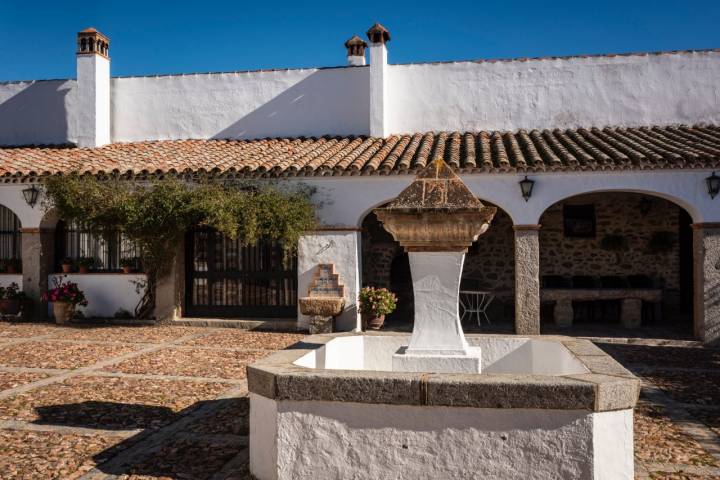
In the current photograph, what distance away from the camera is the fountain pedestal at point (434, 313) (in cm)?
442

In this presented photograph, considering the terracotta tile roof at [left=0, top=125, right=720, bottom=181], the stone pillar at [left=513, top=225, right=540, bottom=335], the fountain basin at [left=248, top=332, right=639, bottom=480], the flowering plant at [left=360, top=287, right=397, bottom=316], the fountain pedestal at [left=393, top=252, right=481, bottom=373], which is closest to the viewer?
the fountain basin at [left=248, top=332, right=639, bottom=480]

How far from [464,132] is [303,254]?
5.02m

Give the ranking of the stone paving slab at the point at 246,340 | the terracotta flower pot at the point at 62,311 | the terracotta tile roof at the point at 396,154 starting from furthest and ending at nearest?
1. the terracotta flower pot at the point at 62,311
2. the terracotta tile roof at the point at 396,154
3. the stone paving slab at the point at 246,340

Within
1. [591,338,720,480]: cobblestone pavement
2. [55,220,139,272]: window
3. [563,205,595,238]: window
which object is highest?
[563,205,595,238]: window

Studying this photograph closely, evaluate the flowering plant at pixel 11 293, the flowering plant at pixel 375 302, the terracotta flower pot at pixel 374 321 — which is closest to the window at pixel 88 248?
the flowering plant at pixel 11 293

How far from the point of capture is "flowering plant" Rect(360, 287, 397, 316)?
10406mm

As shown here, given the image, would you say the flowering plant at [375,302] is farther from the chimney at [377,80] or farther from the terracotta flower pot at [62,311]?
the terracotta flower pot at [62,311]

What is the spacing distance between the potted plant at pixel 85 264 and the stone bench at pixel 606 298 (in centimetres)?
895

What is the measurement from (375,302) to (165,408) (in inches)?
211

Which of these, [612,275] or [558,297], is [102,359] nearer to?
[558,297]

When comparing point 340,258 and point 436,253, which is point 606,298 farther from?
point 436,253

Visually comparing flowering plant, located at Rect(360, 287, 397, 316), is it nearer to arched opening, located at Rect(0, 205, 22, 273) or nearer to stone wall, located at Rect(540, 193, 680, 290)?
stone wall, located at Rect(540, 193, 680, 290)

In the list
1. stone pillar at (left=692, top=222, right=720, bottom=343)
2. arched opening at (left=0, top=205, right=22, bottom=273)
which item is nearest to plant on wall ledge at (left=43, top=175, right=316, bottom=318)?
arched opening at (left=0, top=205, right=22, bottom=273)

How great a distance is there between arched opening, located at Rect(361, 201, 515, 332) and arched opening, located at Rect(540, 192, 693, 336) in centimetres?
79
